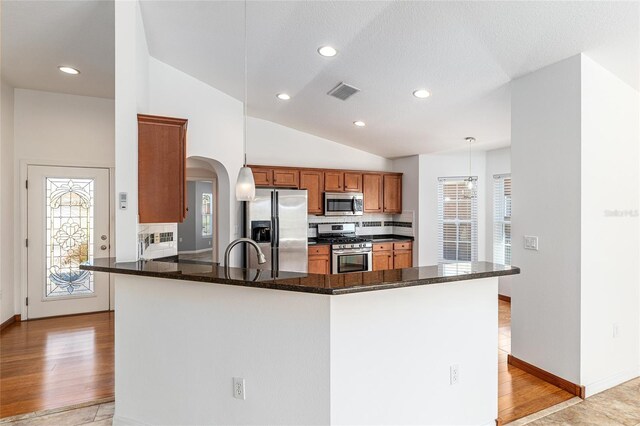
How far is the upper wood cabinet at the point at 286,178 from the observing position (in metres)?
5.55

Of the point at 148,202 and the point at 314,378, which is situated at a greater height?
the point at 148,202

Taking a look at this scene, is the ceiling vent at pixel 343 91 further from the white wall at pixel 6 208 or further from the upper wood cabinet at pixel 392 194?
the white wall at pixel 6 208

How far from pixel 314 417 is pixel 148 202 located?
176cm

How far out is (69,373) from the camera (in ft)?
10.1

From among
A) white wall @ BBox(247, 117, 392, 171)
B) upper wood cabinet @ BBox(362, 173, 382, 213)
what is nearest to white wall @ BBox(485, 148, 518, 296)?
upper wood cabinet @ BBox(362, 173, 382, 213)

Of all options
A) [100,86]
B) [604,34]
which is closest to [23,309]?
[100,86]

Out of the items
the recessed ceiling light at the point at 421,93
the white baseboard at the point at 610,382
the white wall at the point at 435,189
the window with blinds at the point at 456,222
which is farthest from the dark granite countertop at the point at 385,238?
the white baseboard at the point at 610,382

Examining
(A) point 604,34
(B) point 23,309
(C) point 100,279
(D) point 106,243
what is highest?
(A) point 604,34

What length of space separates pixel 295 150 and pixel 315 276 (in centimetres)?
434

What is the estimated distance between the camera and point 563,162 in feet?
9.36

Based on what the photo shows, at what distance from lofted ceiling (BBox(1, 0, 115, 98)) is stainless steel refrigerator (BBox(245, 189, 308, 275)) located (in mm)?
2317

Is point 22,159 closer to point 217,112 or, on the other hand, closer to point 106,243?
point 106,243

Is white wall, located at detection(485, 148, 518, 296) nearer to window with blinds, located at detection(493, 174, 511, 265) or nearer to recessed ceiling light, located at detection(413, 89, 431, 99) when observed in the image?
window with blinds, located at detection(493, 174, 511, 265)

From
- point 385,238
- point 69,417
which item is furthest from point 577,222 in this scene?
point 385,238
